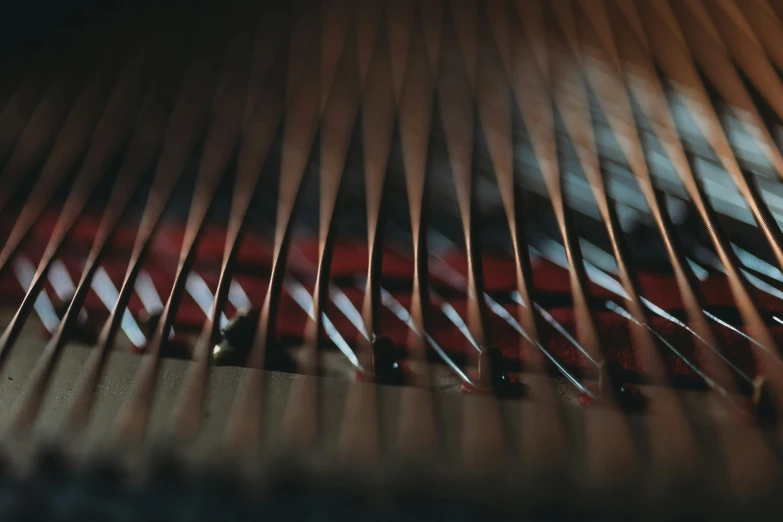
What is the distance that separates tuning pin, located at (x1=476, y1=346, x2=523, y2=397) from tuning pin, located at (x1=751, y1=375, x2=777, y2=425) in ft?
0.74

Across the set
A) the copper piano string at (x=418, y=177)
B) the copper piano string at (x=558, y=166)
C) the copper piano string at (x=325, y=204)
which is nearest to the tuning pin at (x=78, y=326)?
the copper piano string at (x=325, y=204)

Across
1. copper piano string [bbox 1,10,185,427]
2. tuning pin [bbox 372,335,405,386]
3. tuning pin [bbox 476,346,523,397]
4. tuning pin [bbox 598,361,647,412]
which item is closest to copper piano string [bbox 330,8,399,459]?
tuning pin [bbox 372,335,405,386]

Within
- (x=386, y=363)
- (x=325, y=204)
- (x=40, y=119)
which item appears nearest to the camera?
(x=386, y=363)

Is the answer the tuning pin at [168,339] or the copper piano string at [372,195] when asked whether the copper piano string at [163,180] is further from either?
the copper piano string at [372,195]

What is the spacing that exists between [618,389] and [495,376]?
0.13 metres

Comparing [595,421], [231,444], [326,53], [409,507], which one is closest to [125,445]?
[231,444]

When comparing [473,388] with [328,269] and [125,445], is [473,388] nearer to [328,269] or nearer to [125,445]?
[328,269]

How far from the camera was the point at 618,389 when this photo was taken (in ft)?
2.32

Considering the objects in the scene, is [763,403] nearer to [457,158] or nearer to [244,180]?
[457,158]

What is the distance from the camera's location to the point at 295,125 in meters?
1.24

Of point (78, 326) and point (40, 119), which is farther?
point (40, 119)

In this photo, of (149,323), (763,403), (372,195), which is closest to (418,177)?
(372,195)

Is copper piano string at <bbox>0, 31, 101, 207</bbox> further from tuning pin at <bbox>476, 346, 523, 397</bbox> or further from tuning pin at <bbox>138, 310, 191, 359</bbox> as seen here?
tuning pin at <bbox>476, 346, 523, 397</bbox>

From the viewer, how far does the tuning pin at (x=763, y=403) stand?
66 centimetres
